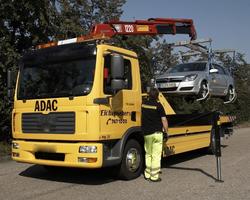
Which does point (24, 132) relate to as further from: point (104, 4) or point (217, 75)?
point (104, 4)

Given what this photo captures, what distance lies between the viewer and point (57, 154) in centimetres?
853

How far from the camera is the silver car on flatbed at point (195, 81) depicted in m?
12.5

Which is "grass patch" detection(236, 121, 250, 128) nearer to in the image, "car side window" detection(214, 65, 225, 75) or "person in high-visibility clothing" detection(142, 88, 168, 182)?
"car side window" detection(214, 65, 225, 75)

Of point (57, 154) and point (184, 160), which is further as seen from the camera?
point (184, 160)

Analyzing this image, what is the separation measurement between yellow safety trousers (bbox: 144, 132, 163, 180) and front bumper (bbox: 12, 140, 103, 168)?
137 centimetres

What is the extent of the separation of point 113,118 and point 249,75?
31.1 m

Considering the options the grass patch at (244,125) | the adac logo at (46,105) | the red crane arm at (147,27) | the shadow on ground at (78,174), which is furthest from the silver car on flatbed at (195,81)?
the grass patch at (244,125)

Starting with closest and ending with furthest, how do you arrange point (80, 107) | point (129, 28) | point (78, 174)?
point (80, 107)
point (78, 174)
point (129, 28)

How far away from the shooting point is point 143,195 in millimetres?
7727

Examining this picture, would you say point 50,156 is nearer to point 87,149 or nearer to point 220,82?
point 87,149

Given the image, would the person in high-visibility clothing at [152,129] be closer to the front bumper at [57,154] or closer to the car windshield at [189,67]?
the front bumper at [57,154]

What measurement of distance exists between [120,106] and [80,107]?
91 centimetres

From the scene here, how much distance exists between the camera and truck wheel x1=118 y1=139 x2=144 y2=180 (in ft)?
29.2

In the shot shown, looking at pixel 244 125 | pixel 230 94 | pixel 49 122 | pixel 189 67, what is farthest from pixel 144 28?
pixel 244 125
